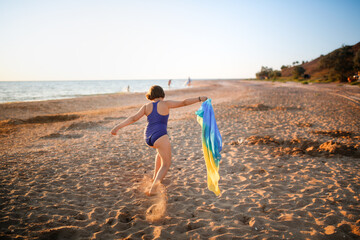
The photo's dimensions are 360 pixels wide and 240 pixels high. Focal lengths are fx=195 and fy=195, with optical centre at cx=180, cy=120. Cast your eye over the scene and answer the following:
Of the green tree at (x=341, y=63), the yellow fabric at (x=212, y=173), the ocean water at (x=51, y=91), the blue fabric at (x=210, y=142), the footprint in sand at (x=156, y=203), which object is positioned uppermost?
the green tree at (x=341, y=63)

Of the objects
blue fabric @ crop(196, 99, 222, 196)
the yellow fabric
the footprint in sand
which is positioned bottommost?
the footprint in sand

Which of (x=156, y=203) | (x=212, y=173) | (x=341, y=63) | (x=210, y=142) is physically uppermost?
(x=341, y=63)

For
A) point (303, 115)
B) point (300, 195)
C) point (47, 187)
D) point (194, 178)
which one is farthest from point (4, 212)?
point (303, 115)

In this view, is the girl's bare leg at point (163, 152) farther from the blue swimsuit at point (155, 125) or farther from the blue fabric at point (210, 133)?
the blue fabric at point (210, 133)

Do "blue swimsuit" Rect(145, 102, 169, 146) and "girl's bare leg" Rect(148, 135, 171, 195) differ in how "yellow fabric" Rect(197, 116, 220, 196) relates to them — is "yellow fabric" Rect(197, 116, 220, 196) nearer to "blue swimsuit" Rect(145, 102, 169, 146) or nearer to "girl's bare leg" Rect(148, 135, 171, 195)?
"girl's bare leg" Rect(148, 135, 171, 195)

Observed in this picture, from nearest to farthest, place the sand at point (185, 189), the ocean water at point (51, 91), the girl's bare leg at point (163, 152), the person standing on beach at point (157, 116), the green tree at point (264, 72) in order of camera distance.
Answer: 1. the sand at point (185, 189)
2. the person standing on beach at point (157, 116)
3. the girl's bare leg at point (163, 152)
4. the ocean water at point (51, 91)
5. the green tree at point (264, 72)

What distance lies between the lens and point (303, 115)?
35.8ft

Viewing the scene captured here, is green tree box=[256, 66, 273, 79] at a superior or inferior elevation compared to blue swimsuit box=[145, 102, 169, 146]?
superior

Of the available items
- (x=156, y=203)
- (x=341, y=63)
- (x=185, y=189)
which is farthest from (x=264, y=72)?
(x=156, y=203)

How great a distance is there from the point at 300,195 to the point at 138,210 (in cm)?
305

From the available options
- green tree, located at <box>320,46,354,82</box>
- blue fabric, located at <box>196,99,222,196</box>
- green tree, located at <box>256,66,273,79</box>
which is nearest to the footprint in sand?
blue fabric, located at <box>196,99,222,196</box>

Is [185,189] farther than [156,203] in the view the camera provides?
Yes

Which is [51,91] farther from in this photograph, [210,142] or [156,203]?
[210,142]

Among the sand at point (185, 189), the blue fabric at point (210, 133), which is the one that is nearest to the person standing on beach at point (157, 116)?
the blue fabric at point (210, 133)
